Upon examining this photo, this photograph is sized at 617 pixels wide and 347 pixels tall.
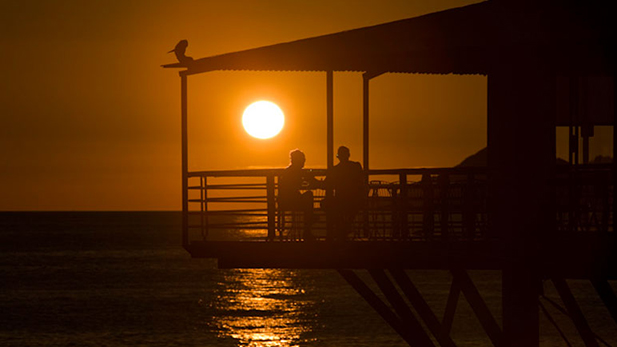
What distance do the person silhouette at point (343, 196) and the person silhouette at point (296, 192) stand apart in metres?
0.25

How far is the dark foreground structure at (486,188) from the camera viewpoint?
1296cm

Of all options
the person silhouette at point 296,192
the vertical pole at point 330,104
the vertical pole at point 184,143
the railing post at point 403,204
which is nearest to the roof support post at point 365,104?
the vertical pole at point 330,104

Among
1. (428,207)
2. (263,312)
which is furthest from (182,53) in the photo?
(263,312)

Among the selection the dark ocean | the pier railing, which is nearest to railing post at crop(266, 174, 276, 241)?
the pier railing

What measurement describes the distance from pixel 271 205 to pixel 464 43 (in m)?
3.75

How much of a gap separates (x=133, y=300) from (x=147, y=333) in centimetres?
2180

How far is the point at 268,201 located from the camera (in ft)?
48.4

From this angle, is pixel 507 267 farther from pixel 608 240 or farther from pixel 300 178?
pixel 300 178

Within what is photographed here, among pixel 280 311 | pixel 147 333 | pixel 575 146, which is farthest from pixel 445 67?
pixel 280 311

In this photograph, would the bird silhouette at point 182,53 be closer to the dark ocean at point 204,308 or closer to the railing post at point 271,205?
the railing post at point 271,205

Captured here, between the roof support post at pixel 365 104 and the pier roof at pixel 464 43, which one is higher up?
the pier roof at pixel 464 43

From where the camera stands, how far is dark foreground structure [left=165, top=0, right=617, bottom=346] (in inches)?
510

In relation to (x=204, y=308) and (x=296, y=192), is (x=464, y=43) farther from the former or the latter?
(x=204, y=308)

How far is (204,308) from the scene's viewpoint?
76250 mm
